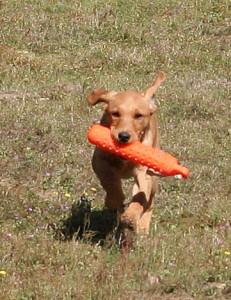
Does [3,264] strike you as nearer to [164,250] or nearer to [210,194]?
[164,250]

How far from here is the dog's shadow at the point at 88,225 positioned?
7152mm

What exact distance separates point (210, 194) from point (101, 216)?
3.66 ft

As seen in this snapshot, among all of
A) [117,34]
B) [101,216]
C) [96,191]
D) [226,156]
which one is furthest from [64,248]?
[117,34]

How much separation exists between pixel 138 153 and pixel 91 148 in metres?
2.81

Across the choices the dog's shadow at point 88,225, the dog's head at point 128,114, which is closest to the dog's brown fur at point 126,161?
the dog's head at point 128,114

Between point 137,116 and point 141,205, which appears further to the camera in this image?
point 137,116

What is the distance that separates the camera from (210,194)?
28.1 ft

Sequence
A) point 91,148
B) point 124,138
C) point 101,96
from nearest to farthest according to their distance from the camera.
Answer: point 124,138
point 101,96
point 91,148

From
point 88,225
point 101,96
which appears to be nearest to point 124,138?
point 101,96

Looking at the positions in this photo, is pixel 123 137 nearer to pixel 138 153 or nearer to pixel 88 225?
pixel 138 153

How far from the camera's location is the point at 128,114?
7020 millimetres

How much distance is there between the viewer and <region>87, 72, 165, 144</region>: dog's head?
690 cm

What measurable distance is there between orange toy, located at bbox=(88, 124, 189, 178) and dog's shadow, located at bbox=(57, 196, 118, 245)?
0.58 meters

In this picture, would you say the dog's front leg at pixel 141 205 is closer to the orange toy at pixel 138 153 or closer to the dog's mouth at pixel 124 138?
the orange toy at pixel 138 153
